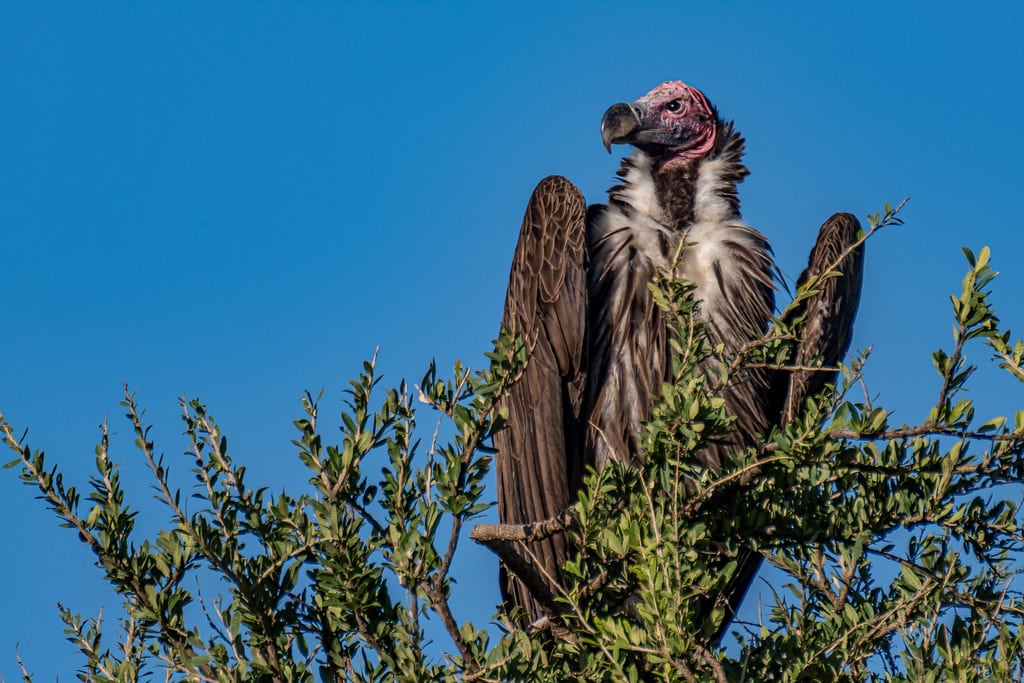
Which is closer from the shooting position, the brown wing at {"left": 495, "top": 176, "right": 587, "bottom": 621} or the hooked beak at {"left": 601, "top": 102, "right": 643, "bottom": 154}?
the brown wing at {"left": 495, "top": 176, "right": 587, "bottom": 621}

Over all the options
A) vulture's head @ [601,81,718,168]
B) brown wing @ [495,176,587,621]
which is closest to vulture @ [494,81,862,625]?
brown wing @ [495,176,587,621]

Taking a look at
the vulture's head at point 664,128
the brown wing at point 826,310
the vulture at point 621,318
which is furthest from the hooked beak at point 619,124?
the brown wing at point 826,310

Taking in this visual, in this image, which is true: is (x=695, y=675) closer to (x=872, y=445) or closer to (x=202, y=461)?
(x=872, y=445)

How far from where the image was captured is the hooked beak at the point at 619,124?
242 inches

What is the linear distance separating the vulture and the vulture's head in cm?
19

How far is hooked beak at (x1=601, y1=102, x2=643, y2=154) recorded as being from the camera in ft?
20.1

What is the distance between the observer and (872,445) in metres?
3.26

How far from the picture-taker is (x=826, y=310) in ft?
17.4

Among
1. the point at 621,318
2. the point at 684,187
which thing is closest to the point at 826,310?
the point at 621,318

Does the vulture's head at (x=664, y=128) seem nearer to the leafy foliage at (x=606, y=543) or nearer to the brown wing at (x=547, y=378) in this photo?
the brown wing at (x=547, y=378)

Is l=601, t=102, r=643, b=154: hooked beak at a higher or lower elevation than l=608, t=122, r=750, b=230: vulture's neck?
higher

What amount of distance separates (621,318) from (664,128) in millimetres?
1272

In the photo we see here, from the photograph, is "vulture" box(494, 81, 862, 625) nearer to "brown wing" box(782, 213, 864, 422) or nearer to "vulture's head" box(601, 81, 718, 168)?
"brown wing" box(782, 213, 864, 422)

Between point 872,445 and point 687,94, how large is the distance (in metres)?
3.70
